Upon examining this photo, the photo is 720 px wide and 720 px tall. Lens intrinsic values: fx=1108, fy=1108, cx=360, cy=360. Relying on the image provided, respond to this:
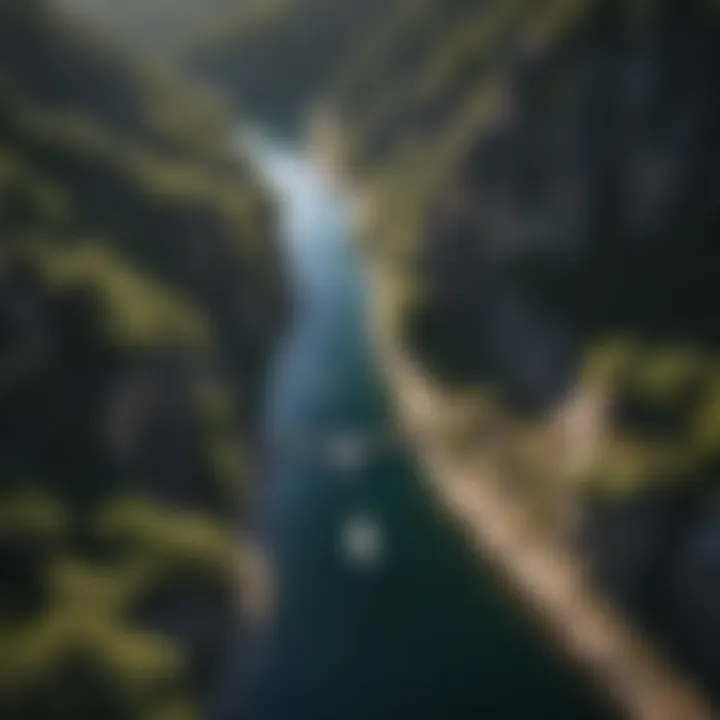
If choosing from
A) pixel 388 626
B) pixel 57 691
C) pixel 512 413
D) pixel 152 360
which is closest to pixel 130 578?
pixel 57 691

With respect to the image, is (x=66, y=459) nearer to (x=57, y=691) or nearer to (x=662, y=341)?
(x=57, y=691)

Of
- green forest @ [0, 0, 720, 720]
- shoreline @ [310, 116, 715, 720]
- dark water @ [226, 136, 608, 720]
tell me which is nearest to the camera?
dark water @ [226, 136, 608, 720]

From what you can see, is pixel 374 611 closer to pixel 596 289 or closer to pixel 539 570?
pixel 539 570

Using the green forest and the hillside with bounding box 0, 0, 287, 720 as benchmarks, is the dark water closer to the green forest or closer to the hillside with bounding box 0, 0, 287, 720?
the hillside with bounding box 0, 0, 287, 720

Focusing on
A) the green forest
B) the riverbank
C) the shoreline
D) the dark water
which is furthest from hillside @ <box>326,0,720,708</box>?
the dark water

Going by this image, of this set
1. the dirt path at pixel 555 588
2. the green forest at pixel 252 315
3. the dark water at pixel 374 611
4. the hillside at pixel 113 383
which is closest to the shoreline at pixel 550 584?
the dirt path at pixel 555 588

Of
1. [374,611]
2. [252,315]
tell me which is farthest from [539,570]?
[252,315]
